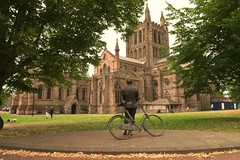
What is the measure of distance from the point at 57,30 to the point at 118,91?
3778cm

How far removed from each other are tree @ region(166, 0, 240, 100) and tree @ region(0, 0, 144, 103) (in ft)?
12.7

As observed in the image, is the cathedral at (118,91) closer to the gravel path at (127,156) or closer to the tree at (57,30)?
the tree at (57,30)

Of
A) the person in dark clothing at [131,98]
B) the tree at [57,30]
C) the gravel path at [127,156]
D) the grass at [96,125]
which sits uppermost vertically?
the tree at [57,30]

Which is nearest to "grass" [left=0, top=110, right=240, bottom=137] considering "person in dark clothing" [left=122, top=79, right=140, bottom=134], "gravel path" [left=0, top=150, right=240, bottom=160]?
A: "person in dark clothing" [left=122, top=79, right=140, bottom=134]

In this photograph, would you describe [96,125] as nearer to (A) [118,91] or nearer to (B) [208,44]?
(B) [208,44]

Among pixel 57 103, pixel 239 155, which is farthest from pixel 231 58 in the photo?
pixel 57 103

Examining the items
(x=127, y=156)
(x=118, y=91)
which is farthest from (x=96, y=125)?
(x=118, y=91)

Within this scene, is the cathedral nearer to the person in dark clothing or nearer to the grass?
the grass

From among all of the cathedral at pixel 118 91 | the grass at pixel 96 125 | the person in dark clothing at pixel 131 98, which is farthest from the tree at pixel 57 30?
the cathedral at pixel 118 91

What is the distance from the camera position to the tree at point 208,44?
1208 centimetres

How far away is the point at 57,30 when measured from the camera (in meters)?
11.2

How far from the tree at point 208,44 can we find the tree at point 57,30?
12.7 feet

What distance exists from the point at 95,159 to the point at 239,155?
3638 millimetres

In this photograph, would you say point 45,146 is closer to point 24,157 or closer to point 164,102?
point 24,157
